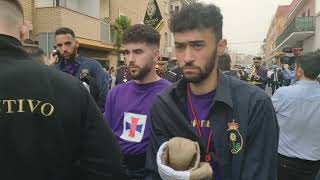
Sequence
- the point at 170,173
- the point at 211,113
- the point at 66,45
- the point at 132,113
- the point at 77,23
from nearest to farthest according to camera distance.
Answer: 1. the point at 170,173
2. the point at 211,113
3. the point at 132,113
4. the point at 66,45
5. the point at 77,23

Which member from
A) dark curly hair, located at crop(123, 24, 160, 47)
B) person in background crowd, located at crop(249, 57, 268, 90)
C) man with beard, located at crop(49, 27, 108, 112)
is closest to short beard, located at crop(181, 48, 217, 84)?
dark curly hair, located at crop(123, 24, 160, 47)

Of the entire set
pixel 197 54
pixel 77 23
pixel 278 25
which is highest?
pixel 278 25

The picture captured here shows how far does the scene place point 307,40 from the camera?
138ft

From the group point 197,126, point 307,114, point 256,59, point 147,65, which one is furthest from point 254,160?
point 256,59

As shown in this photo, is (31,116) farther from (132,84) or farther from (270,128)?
(132,84)

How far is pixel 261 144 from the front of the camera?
8.05ft

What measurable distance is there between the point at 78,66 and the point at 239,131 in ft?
10.2

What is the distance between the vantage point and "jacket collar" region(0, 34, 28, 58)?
210 centimetres

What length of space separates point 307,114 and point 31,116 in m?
3.37

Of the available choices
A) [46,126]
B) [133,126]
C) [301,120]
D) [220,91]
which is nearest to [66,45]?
[133,126]

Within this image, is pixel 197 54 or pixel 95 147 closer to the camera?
pixel 95 147

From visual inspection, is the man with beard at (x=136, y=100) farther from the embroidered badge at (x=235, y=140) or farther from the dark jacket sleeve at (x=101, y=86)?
the dark jacket sleeve at (x=101, y=86)

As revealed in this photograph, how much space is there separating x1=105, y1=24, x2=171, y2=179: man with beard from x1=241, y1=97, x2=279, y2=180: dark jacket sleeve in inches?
46.1

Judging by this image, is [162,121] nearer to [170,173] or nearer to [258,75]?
[170,173]
